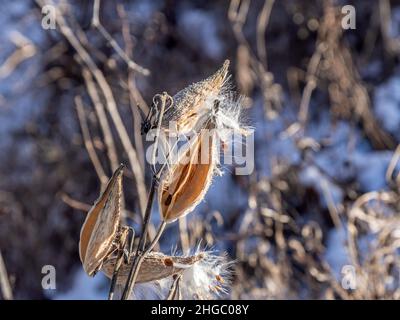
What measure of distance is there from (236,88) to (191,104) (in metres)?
1.91

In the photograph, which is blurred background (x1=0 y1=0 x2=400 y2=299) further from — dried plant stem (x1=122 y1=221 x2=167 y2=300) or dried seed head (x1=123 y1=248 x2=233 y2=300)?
dried plant stem (x1=122 y1=221 x2=167 y2=300)

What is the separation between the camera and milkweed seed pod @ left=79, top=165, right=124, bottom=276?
69 centimetres

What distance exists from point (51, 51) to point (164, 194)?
2.35 meters

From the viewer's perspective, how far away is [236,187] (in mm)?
2807

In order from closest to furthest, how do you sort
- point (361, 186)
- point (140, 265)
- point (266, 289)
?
point (140, 265) < point (266, 289) < point (361, 186)

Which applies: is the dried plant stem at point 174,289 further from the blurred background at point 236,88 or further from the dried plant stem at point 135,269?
the blurred background at point 236,88

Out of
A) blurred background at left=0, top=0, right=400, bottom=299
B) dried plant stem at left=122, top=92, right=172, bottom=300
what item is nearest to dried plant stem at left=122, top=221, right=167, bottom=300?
dried plant stem at left=122, top=92, right=172, bottom=300

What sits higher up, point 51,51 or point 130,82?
point 51,51

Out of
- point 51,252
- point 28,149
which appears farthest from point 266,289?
point 28,149

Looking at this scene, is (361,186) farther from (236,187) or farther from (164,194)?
(164,194)

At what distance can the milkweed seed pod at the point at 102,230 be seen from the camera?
693 mm

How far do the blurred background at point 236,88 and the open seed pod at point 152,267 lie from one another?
4.53 ft

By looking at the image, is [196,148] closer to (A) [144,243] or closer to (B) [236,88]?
(A) [144,243]

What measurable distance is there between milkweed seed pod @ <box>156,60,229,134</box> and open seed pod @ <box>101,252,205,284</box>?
0.13 meters
